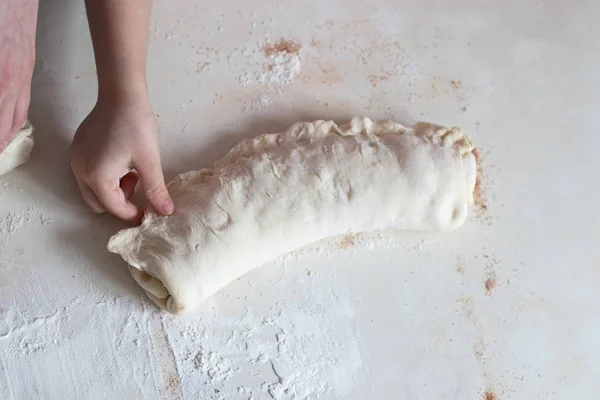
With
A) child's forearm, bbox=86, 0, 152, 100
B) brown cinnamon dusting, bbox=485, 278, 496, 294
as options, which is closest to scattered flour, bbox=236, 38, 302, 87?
child's forearm, bbox=86, 0, 152, 100

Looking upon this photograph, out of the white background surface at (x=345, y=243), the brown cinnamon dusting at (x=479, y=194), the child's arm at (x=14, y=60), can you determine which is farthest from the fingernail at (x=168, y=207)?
the brown cinnamon dusting at (x=479, y=194)

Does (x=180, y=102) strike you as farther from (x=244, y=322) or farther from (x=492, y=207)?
(x=492, y=207)

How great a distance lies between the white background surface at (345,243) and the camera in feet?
4.37

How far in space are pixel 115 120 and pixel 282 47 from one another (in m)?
0.56

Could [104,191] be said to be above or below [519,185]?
above

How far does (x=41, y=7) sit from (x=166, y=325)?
3.07 ft

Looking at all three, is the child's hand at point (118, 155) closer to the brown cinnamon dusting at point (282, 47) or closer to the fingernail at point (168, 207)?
the fingernail at point (168, 207)

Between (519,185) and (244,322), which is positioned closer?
(244,322)

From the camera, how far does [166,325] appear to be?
1343 mm

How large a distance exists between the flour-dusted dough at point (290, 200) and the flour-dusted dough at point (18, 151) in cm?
33

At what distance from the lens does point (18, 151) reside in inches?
54.1

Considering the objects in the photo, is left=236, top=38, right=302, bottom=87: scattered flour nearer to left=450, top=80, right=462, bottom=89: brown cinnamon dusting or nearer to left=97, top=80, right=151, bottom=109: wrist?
left=97, top=80, right=151, bottom=109: wrist

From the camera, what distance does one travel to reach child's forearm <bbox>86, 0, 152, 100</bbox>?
134 centimetres

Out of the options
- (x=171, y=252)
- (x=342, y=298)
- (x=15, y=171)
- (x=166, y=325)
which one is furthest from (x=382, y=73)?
(x=15, y=171)
